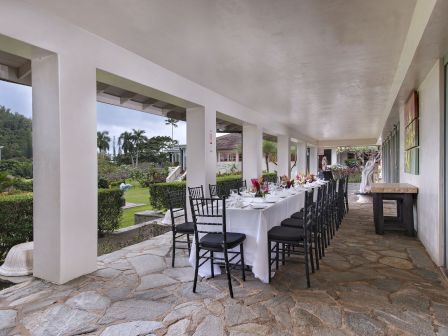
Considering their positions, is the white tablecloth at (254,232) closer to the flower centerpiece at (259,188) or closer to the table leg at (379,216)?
the flower centerpiece at (259,188)

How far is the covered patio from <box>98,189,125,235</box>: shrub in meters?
1.17

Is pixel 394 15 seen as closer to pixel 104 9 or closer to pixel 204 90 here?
pixel 104 9

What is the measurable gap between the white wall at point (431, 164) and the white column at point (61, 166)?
4.17 meters

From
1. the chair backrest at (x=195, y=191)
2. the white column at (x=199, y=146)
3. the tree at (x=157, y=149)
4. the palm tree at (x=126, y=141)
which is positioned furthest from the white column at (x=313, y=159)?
the chair backrest at (x=195, y=191)

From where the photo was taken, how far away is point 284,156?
11656mm

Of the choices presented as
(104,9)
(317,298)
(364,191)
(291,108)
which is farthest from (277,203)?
(364,191)

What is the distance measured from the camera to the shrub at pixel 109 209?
5.41 meters

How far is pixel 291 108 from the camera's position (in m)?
8.20

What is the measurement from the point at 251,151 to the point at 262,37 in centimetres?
503

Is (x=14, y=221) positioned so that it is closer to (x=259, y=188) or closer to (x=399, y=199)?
(x=259, y=188)

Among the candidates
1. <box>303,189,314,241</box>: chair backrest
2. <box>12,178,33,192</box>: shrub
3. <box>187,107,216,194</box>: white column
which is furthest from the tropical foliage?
<box>303,189,314,241</box>: chair backrest

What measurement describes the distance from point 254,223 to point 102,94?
390cm

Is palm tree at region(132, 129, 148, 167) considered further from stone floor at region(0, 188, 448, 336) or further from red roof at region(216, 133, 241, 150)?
stone floor at region(0, 188, 448, 336)

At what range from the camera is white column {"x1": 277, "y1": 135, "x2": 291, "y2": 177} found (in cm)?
1160
